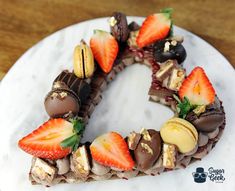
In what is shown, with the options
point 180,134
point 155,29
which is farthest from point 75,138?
point 155,29

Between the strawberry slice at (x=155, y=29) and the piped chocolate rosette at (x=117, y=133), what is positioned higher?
the strawberry slice at (x=155, y=29)

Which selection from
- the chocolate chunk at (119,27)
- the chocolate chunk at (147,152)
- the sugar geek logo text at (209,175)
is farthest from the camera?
the chocolate chunk at (119,27)

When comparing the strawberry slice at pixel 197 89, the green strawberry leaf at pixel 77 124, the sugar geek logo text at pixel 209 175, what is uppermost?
the strawberry slice at pixel 197 89

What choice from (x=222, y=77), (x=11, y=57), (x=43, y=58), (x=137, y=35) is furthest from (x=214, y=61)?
(x=11, y=57)

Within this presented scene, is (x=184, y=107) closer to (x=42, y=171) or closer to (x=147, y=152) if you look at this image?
(x=147, y=152)

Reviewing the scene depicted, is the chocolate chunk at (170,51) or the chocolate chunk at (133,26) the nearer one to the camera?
the chocolate chunk at (170,51)

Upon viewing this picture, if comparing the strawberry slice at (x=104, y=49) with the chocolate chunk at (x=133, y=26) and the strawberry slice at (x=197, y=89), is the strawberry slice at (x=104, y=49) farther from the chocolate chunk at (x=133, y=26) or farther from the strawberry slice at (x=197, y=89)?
the strawberry slice at (x=197, y=89)

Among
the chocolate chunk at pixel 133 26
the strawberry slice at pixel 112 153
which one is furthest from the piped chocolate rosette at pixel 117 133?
the chocolate chunk at pixel 133 26

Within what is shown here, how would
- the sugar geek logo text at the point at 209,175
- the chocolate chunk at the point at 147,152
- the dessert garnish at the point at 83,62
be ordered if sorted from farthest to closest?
the dessert garnish at the point at 83,62 < the sugar geek logo text at the point at 209,175 < the chocolate chunk at the point at 147,152
